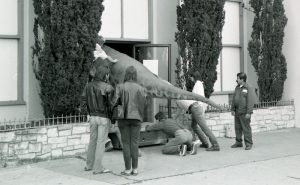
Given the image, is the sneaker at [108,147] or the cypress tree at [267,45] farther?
the cypress tree at [267,45]

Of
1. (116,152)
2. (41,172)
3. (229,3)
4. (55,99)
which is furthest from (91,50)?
(229,3)

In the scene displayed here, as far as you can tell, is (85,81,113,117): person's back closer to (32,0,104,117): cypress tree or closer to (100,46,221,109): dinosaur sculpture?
(32,0,104,117): cypress tree

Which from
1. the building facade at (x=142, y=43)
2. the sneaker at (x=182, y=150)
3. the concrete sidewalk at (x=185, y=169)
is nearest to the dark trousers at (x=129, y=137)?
the concrete sidewalk at (x=185, y=169)

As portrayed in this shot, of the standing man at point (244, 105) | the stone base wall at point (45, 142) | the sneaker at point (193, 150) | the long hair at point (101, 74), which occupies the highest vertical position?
the long hair at point (101, 74)

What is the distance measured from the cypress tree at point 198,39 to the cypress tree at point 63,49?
323cm

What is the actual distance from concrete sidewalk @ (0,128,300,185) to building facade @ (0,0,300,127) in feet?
6.44

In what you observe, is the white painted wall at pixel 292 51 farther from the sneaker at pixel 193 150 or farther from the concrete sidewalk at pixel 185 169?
the sneaker at pixel 193 150

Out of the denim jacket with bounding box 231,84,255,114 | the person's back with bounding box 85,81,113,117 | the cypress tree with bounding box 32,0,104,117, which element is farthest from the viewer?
the denim jacket with bounding box 231,84,255,114

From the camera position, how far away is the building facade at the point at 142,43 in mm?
10562

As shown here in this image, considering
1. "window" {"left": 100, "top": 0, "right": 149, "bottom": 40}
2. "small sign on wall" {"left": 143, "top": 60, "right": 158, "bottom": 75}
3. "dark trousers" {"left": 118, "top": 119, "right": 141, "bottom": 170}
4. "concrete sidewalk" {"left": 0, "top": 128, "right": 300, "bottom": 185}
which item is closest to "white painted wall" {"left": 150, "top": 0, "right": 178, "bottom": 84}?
"window" {"left": 100, "top": 0, "right": 149, "bottom": 40}

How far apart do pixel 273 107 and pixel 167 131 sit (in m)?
5.64

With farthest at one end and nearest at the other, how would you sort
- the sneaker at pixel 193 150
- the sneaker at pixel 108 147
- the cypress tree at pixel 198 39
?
the cypress tree at pixel 198 39, the sneaker at pixel 108 147, the sneaker at pixel 193 150

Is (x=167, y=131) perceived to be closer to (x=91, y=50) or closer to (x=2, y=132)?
(x=91, y=50)

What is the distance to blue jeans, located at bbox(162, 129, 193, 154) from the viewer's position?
10344 millimetres
